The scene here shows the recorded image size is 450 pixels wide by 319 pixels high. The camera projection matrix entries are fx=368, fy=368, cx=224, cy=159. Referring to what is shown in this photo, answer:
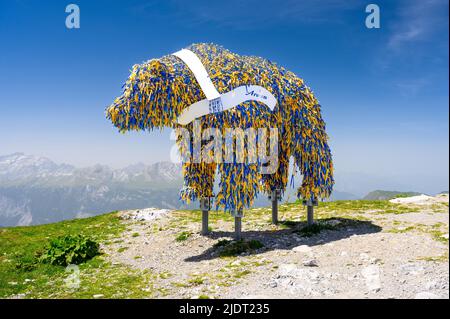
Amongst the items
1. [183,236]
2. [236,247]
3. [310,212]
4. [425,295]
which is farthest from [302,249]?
[183,236]

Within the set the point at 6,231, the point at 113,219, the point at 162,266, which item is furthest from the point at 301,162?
the point at 6,231

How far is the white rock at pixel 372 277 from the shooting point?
6.95m

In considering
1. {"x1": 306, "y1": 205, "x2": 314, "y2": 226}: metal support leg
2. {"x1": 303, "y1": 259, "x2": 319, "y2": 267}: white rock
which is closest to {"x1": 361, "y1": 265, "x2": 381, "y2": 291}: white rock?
{"x1": 303, "y1": 259, "x2": 319, "y2": 267}: white rock

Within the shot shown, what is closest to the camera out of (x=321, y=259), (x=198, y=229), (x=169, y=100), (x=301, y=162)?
(x=321, y=259)

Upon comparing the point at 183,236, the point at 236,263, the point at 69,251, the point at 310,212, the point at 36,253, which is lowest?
the point at 36,253

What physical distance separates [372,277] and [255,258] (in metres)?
3.51

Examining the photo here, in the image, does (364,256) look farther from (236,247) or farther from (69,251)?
(69,251)

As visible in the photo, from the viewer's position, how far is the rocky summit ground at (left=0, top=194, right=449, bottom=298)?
24.3 feet

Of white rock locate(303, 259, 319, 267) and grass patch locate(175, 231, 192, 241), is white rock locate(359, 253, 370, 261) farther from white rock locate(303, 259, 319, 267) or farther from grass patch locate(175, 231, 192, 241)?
grass patch locate(175, 231, 192, 241)

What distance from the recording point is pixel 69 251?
466 inches

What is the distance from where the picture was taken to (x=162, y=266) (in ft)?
34.9

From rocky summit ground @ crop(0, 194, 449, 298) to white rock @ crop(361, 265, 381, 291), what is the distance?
2 cm
